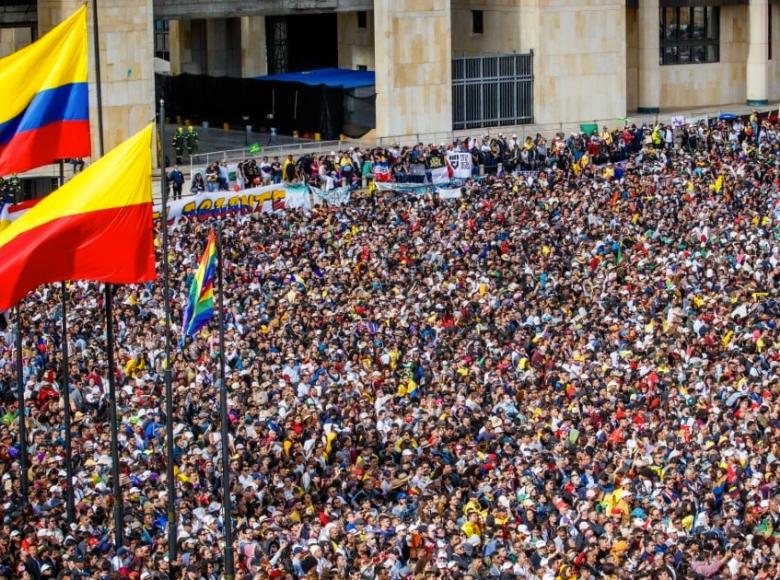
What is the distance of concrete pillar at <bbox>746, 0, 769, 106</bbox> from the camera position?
72312mm

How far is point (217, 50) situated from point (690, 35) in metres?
18.6

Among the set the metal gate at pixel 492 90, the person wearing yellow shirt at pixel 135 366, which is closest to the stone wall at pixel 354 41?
the metal gate at pixel 492 90

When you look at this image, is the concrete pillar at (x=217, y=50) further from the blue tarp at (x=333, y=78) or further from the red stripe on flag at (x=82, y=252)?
the red stripe on flag at (x=82, y=252)

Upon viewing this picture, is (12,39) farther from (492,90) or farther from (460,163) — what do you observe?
(460,163)

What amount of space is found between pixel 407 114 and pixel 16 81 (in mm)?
35072

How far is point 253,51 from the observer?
250ft

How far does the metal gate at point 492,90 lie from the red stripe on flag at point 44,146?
1427 inches

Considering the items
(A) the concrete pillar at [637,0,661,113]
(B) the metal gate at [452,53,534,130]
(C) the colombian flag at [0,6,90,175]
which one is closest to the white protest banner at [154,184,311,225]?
(B) the metal gate at [452,53,534,130]

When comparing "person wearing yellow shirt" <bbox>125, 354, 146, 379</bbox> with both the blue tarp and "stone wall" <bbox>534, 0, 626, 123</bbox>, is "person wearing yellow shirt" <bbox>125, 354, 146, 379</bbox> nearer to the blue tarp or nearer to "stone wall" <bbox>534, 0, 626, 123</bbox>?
the blue tarp

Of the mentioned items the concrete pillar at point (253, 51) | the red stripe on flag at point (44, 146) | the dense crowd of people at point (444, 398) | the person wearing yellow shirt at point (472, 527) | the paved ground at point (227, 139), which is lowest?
the person wearing yellow shirt at point (472, 527)

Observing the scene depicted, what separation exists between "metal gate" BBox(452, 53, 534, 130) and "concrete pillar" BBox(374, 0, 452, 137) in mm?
1206

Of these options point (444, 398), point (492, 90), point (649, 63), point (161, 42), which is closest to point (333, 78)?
point (492, 90)

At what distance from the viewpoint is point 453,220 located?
160 feet

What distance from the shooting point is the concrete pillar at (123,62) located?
57281mm
